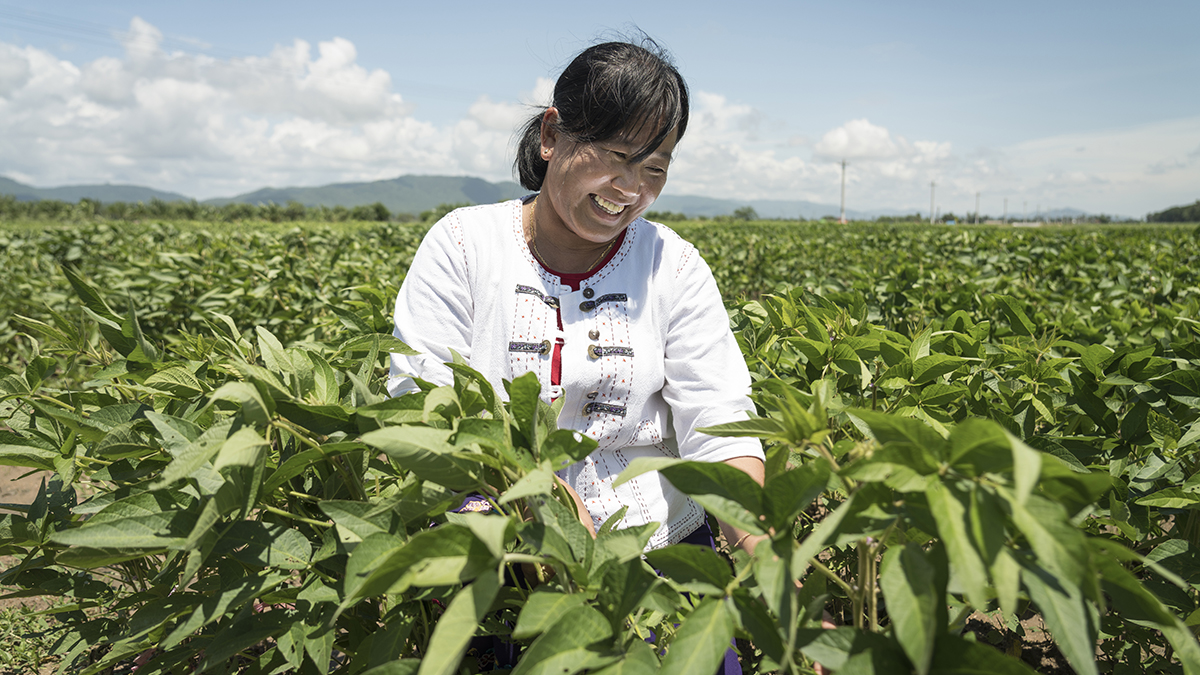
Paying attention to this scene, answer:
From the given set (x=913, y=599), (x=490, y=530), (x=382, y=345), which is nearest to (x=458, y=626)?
(x=490, y=530)

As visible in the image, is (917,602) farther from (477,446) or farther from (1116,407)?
(1116,407)

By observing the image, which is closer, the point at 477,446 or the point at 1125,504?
the point at 477,446

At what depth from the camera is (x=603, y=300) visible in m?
1.86

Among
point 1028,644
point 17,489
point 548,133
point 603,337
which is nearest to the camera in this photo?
point 603,337

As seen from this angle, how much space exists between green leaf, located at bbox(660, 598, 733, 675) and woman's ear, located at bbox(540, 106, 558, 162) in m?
1.48

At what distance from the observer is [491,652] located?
5.34ft

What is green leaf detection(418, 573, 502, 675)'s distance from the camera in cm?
61

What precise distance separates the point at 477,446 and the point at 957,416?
1473 millimetres

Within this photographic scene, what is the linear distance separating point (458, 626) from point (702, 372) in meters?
1.19

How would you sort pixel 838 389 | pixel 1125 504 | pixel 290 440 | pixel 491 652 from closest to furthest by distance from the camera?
pixel 290 440 → pixel 1125 504 → pixel 491 652 → pixel 838 389

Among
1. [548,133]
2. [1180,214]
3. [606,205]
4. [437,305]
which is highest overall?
[1180,214]

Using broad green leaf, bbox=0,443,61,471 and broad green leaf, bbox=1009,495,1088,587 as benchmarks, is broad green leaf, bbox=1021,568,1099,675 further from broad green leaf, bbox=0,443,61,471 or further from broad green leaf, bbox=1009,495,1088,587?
broad green leaf, bbox=0,443,61,471

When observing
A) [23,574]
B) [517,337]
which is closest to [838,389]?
[517,337]

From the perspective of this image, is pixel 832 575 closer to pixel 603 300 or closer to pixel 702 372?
pixel 702 372
